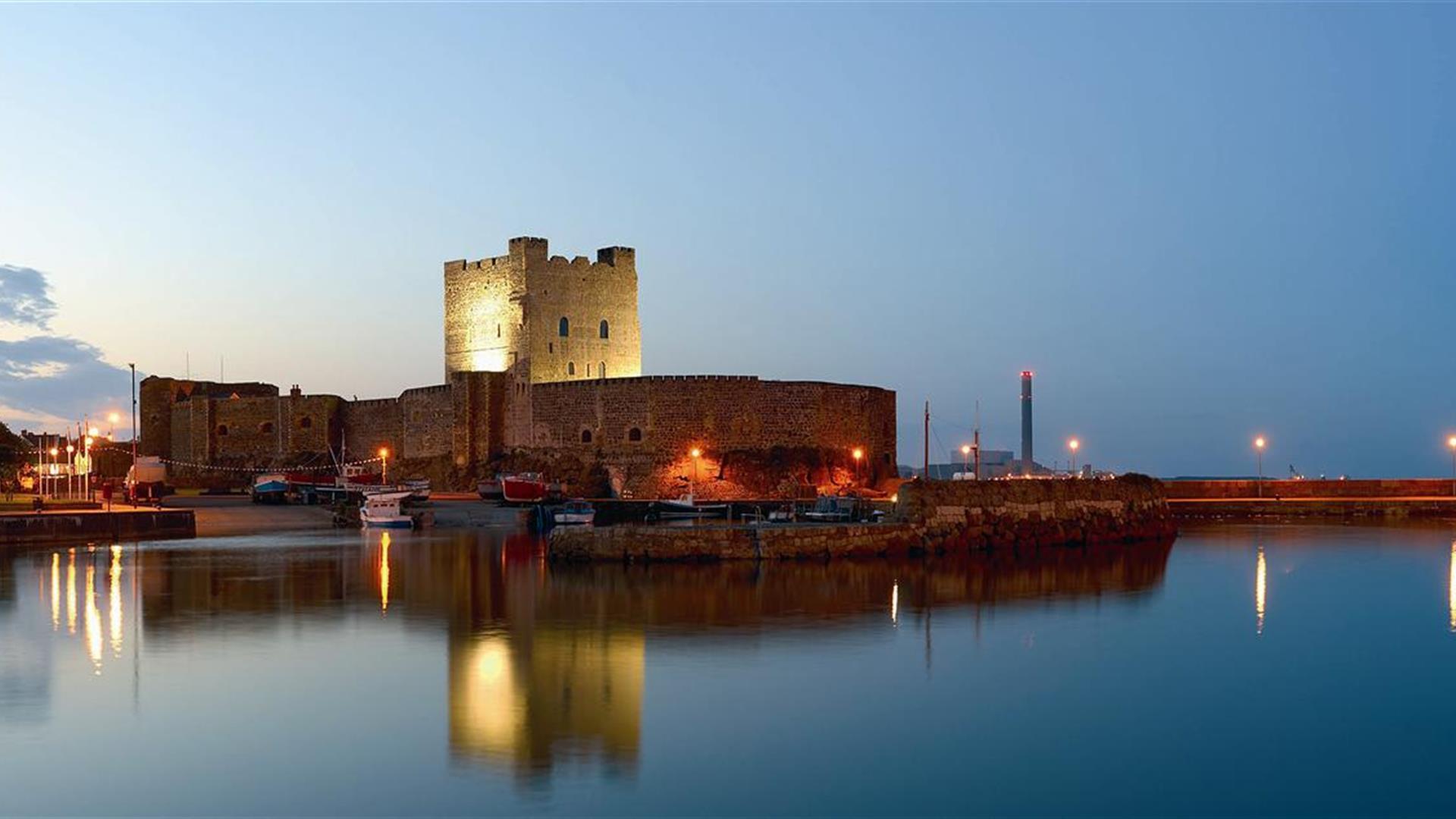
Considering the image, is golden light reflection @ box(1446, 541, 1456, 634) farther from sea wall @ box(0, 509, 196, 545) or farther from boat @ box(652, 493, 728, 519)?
sea wall @ box(0, 509, 196, 545)

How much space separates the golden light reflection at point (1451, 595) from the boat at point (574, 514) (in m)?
14.7

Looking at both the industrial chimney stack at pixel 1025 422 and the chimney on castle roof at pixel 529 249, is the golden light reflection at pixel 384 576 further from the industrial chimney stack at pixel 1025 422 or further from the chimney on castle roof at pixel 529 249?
the industrial chimney stack at pixel 1025 422

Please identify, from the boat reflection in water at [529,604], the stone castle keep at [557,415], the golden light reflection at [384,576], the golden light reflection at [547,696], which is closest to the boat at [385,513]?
the golden light reflection at [384,576]

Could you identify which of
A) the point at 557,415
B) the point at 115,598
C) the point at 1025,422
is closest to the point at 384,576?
the point at 115,598

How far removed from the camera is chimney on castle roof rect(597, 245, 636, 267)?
147 ft

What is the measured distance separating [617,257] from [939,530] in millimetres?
24993

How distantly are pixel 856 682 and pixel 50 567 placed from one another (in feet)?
43.9

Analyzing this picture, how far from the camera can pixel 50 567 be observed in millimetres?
19328

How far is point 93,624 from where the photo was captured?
13.5m

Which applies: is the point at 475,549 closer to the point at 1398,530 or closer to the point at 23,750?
the point at 23,750

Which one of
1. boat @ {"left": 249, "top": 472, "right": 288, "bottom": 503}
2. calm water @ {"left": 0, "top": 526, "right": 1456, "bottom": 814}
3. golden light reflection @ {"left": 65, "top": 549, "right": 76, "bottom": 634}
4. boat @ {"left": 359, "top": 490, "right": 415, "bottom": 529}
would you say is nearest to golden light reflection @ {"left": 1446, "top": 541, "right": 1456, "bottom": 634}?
calm water @ {"left": 0, "top": 526, "right": 1456, "bottom": 814}

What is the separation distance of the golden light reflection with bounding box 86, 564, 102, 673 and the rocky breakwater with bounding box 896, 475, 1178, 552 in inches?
446

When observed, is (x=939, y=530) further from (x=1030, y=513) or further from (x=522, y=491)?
(x=522, y=491)

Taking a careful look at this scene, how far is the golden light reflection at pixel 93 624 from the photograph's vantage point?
11898 millimetres
